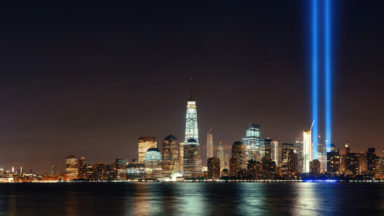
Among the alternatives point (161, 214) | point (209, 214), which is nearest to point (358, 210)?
point (209, 214)

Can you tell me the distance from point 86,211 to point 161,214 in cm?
1698

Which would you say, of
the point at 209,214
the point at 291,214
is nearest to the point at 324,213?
the point at 291,214

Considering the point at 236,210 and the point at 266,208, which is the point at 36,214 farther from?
the point at 266,208

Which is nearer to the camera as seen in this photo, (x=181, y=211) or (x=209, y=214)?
(x=209, y=214)

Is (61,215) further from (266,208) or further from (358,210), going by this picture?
(358,210)

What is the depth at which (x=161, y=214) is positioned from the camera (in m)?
100

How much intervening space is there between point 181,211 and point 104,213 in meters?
15.6

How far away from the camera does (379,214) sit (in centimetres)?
10188

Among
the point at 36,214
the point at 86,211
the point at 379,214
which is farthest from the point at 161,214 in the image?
the point at 379,214

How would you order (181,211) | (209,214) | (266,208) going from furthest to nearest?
(266,208)
(181,211)
(209,214)

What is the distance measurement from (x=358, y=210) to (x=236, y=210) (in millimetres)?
26973

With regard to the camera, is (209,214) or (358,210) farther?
(358,210)

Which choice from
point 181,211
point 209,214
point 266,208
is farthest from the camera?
point 266,208

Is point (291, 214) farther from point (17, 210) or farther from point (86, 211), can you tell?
point (17, 210)
